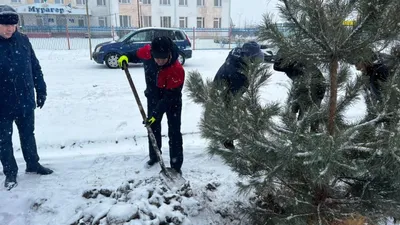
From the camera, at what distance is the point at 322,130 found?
66.2 inches

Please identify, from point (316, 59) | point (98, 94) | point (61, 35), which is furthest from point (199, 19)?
point (316, 59)

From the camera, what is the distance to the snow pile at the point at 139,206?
2418 mm

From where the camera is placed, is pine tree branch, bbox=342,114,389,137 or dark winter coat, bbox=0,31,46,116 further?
dark winter coat, bbox=0,31,46,116

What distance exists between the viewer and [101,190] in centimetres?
288

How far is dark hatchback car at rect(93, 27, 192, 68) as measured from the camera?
10305mm

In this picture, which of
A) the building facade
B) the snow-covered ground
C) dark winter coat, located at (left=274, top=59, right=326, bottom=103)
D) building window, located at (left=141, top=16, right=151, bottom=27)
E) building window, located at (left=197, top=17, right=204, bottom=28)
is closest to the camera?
dark winter coat, located at (left=274, top=59, right=326, bottom=103)

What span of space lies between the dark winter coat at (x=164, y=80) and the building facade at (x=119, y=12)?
27.2 metres

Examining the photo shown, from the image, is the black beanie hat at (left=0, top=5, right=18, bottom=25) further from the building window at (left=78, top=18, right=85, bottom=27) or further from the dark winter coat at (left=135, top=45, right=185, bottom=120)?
the building window at (left=78, top=18, right=85, bottom=27)

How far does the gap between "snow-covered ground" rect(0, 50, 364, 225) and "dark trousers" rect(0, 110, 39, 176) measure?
0.59 ft

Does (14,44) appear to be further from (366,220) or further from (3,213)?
(366,220)

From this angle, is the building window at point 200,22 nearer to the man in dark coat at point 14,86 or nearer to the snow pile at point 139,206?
the man in dark coat at point 14,86

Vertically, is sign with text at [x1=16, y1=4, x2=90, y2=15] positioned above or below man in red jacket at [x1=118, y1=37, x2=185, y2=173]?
above

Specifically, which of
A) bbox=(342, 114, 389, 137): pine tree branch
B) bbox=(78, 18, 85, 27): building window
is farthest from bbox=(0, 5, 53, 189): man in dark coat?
bbox=(78, 18, 85, 27): building window

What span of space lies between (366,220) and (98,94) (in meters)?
5.67
